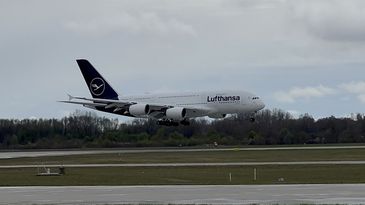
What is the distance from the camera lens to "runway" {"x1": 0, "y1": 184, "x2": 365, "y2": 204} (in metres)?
26.9

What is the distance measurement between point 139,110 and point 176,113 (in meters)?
4.36

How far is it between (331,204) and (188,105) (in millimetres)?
70861

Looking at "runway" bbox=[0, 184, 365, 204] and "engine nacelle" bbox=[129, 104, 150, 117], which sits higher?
"engine nacelle" bbox=[129, 104, 150, 117]

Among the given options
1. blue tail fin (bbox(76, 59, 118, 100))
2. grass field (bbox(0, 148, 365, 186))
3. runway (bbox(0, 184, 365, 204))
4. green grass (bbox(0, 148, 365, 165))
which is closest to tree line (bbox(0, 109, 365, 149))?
blue tail fin (bbox(76, 59, 118, 100))

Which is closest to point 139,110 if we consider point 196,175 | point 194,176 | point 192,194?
point 196,175

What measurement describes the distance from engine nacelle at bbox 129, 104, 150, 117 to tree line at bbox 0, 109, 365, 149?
398 inches

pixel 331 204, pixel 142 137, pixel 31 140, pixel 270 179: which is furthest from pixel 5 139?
pixel 331 204

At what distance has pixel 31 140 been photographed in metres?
132

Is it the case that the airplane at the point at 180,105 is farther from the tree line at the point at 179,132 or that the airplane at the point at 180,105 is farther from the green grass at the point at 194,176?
the green grass at the point at 194,176

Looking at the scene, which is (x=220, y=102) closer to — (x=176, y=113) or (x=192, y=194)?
(x=176, y=113)

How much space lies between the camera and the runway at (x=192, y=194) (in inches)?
1058

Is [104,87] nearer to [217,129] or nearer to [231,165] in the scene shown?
[217,129]

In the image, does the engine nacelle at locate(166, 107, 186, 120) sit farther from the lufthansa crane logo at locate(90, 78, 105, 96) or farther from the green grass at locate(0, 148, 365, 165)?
the green grass at locate(0, 148, 365, 165)

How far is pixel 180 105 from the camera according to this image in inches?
3789
